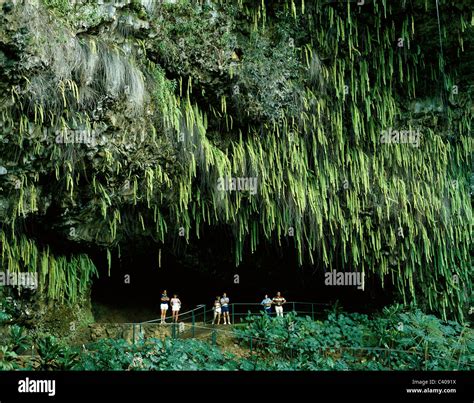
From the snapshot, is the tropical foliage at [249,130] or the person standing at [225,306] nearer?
the tropical foliage at [249,130]

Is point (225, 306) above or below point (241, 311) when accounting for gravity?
above

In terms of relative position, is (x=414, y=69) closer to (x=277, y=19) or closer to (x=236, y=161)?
(x=277, y=19)

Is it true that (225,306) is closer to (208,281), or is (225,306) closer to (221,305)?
(221,305)

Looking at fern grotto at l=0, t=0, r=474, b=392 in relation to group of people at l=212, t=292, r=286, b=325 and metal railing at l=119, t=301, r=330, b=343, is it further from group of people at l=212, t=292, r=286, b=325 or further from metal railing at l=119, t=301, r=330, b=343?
metal railing at l=119, t=301, r=330, b=343

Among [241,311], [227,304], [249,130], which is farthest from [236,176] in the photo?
[241,311]

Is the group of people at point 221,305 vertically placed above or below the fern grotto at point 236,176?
below

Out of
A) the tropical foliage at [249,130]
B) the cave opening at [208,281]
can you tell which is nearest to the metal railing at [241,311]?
the cave opening at [208,281]

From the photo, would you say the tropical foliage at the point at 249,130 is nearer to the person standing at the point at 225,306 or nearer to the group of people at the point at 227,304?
the group of people at the point at 227,304

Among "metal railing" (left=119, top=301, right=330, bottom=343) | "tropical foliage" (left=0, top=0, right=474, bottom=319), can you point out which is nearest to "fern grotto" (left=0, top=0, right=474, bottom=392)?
"tropical foliage" (left=0, top=0, right=474, bottom=319)

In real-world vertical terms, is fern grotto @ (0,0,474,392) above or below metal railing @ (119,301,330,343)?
above

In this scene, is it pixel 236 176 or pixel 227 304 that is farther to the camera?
pixel 227 304
